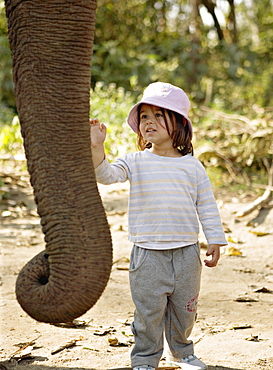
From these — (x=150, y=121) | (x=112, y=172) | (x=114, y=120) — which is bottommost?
(x=112, y=172)

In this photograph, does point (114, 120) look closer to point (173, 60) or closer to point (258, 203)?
point (258, 203)

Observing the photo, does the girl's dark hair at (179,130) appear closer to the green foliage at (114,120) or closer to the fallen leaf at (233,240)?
the fallen leaf at (233,240)

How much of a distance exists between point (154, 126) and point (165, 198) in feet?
1.11

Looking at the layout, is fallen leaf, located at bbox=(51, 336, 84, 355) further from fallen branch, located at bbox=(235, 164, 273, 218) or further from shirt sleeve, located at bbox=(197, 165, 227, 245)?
fallen branch, located at bbox=(235, 164, 273, 218)

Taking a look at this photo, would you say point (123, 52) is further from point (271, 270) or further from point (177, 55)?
point (271, 270)

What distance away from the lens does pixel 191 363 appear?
2.85 meters

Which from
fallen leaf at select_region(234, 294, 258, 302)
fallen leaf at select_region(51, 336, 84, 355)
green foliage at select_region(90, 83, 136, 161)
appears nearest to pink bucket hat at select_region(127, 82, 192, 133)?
fallen leaf at select_region(51, 336, 84, 355)

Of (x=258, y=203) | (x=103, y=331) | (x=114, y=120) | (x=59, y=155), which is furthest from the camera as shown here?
(x=114, y=120)

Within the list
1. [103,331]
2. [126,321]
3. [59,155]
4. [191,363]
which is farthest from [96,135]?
[126,321]

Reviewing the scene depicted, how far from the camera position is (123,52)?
Result: 44.5 feet

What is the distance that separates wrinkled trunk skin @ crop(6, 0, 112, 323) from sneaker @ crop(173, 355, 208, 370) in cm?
109

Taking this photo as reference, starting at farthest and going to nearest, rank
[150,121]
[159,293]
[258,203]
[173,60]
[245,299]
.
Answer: [173,60], [258,203], [245,299], [150,121], [159,293]

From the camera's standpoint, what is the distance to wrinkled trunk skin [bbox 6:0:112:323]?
1865mm

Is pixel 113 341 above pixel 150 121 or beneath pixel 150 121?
beneath
